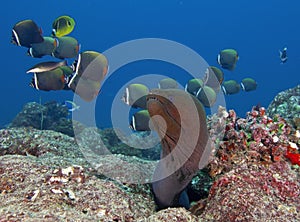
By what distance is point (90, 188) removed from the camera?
9.80 ft

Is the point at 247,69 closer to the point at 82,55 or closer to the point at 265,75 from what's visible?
the point at 265,75

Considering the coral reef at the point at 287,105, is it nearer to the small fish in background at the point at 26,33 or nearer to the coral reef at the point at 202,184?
the coral reef at the point at 202,184

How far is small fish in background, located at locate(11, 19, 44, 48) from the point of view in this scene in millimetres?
6125

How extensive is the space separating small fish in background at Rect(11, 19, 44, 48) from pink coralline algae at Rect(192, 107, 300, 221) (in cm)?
443

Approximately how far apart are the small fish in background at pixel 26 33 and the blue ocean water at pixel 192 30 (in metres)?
78.8

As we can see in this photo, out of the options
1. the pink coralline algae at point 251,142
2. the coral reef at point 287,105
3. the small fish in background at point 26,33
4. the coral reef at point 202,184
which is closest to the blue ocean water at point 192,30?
the coral reef at point 287,105

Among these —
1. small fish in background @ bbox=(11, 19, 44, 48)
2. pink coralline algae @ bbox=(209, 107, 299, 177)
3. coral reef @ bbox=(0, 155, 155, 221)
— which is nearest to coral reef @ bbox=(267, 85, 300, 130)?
pink coralline algae @ bbox=(209, 107, 299, 177)

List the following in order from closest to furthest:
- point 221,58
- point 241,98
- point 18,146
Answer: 1. point 18,146
2. point 221,58
3. point 241,98

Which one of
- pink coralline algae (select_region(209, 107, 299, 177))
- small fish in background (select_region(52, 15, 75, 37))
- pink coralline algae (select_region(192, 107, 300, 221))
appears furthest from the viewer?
small fish in background (select_region(52, 15, 75, 37))

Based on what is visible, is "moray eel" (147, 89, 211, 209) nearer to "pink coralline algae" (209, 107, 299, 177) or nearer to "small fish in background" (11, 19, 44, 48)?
"pink coralline algae" (209, 107, 299, 177)

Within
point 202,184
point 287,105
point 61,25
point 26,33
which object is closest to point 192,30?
point 287,105

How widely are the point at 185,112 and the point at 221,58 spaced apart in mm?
6138

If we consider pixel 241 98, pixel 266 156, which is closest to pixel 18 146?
pixel 266 156

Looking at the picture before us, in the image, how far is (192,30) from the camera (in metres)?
105
